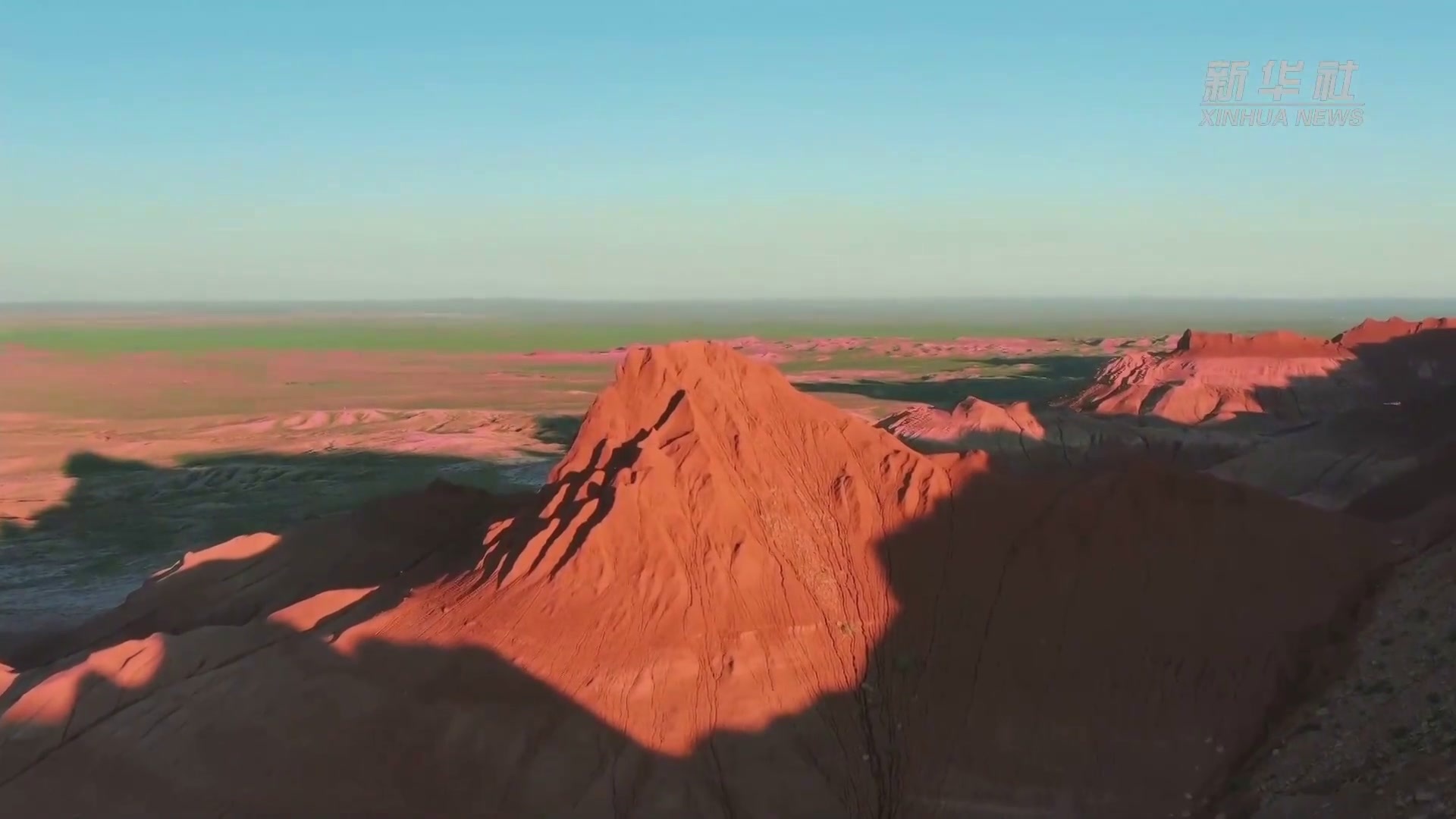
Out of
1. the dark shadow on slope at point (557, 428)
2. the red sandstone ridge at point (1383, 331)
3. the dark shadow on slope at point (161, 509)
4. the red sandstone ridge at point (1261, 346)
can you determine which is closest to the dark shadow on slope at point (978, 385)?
the red sandstone ridge at point (1261, 346)

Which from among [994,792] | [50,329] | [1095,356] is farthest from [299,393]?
[50,329]

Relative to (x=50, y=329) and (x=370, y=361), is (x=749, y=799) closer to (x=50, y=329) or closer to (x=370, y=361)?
(x=370, y=361)

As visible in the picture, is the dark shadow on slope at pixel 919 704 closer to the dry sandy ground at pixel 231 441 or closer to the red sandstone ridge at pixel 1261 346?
Result: the dry sandy ground at pixel 231 441

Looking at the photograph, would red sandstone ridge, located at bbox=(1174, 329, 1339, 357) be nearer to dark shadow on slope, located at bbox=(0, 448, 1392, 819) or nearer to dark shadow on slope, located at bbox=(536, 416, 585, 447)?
dark shadow on slope, located at bbox=(536, 416, 585, 447)

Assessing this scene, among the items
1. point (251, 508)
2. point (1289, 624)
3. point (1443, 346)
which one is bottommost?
point (251, 508)

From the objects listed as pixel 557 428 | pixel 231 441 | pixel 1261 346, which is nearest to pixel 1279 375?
pixel 1261 346

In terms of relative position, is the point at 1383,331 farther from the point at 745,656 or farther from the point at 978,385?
the point at 745,656
